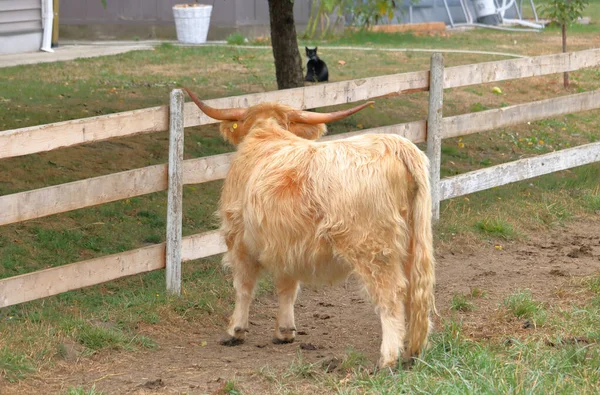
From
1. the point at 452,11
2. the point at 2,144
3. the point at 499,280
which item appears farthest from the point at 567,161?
the point at 452,11

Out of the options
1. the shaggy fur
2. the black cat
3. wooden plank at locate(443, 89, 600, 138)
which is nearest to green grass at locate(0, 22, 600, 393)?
the shaggy fur

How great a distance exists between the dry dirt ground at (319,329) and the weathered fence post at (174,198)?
42cm

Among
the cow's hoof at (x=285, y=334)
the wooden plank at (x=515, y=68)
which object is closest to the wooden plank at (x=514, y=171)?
the wooden plank at (x=515, y=68)

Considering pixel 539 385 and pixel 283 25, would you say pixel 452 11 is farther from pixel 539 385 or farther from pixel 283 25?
pixel 539 385

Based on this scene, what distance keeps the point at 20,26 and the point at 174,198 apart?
38.9 feet

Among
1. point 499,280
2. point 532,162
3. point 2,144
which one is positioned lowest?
point 499,280

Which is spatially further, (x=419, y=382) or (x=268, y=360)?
(x=268, y=360)

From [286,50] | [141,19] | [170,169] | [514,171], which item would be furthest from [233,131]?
[141,19]

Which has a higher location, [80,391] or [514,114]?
[514,114]

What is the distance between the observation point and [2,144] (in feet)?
16.5

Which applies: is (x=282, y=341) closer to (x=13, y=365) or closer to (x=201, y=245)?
(x=201, y=245)

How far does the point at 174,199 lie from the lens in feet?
19.4

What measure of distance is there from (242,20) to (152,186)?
14682 millimetres

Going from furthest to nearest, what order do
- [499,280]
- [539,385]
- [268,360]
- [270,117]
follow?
[499,280]
[270,117]
[268,360]
[539,385]
